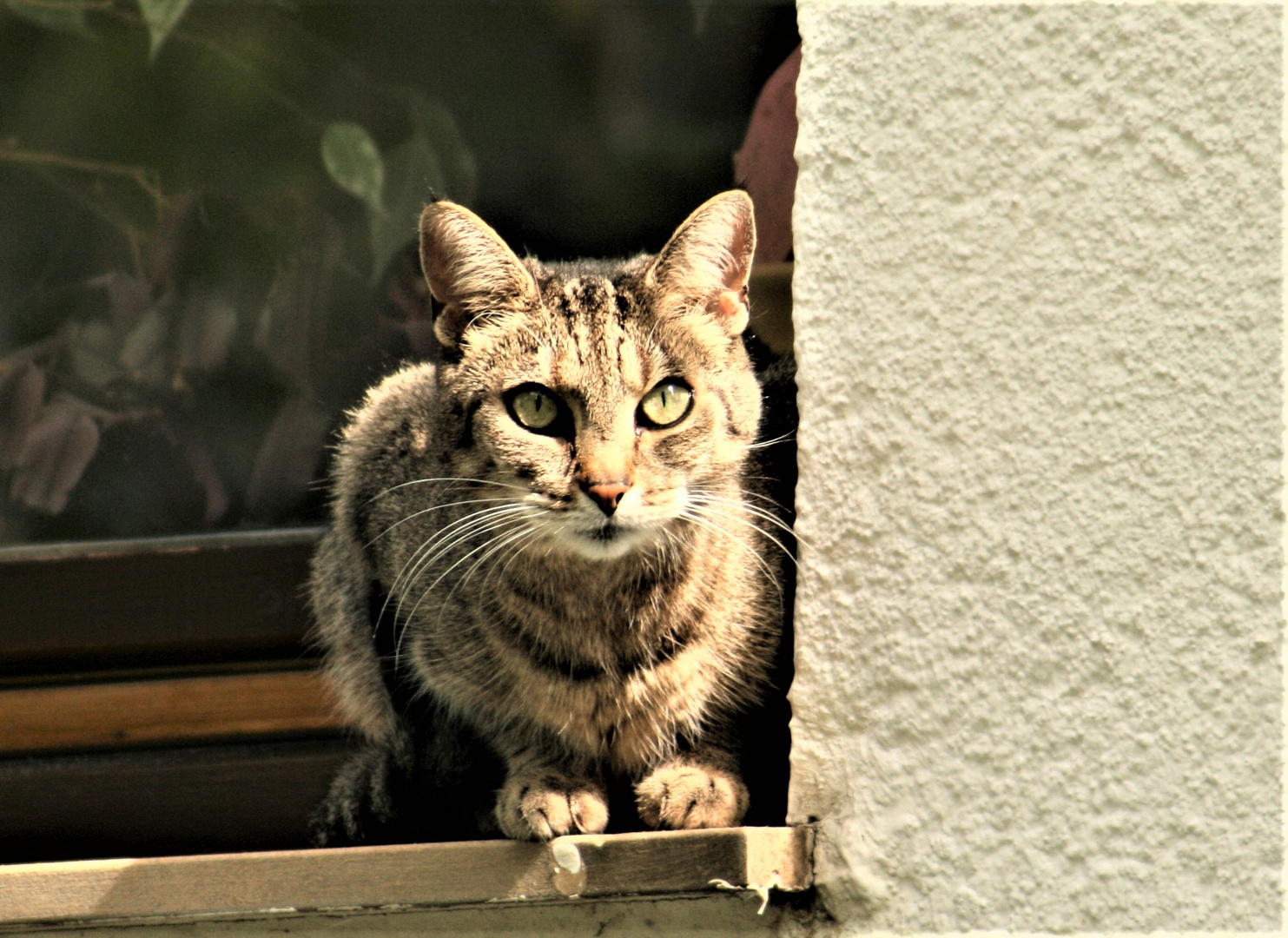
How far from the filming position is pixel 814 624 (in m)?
1.26

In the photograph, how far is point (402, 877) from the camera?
1280 millimetres

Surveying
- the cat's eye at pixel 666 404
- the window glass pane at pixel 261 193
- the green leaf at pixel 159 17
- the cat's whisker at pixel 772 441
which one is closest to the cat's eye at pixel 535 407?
the cat's eye at pixel 666 404

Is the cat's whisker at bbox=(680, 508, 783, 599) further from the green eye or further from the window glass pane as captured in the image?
the window glass pane

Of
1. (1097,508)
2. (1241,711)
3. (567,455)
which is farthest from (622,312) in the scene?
(1241,711)

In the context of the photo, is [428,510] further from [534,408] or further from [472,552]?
[534,408]

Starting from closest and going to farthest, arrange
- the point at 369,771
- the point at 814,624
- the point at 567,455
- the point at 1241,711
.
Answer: the point at 1241,711
the point at 814,624
the point at 567,455
the point at 369,771

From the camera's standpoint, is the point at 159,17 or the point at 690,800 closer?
the point at 690,800

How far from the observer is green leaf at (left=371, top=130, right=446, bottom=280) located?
2.39m

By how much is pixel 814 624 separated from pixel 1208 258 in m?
0.49

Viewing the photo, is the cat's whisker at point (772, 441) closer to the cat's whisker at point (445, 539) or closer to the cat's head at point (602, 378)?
the cat's head at point (602, 378)

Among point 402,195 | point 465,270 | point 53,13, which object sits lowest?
point 465,270

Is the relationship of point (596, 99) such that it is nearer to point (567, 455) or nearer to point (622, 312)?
point (622, 312)

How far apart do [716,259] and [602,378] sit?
0.22 m

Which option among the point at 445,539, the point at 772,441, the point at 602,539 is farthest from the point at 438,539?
the point at 772,441
